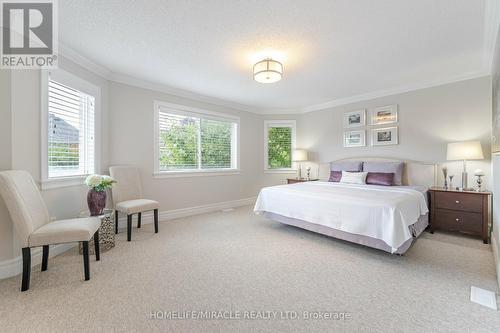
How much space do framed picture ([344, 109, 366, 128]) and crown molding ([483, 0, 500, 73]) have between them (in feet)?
6.11

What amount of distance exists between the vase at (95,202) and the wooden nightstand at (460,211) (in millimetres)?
4662

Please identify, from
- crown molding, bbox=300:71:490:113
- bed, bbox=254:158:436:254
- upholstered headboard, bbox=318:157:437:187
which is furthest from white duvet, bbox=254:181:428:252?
crown molding, bbox=300:71:490:113

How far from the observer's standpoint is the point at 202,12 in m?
2.05

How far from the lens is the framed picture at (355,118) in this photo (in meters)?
4.64

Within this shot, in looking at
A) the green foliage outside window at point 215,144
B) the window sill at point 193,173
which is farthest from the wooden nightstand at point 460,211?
the green foliage outside window at point 215,144

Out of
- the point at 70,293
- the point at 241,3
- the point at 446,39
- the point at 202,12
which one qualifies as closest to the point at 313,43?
the point at 241,3

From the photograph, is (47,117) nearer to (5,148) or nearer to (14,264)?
(5,148)

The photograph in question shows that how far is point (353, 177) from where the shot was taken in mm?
4191

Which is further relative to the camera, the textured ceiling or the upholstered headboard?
the upholstered headboard

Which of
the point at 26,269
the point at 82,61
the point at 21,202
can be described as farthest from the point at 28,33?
the point at 26,269

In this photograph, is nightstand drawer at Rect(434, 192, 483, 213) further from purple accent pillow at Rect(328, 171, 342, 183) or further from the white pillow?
purple accent pillow at Rect(328, 171, 342, 183)

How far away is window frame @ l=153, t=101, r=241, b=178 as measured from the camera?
13.1ft

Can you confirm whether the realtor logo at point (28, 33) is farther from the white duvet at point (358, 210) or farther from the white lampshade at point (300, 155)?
the white lampshade at point (300, 155)

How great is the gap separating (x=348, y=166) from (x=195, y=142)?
10.6 feet
